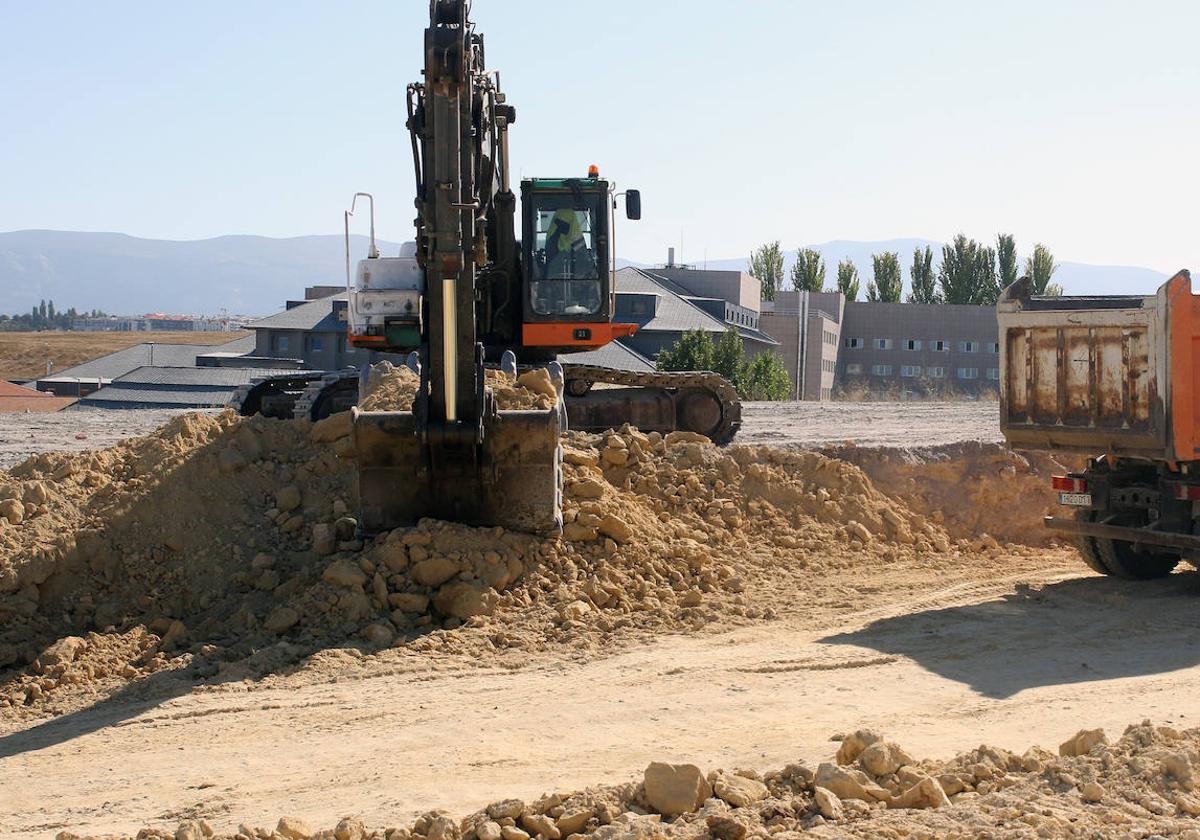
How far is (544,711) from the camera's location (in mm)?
7750

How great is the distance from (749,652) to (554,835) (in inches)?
153

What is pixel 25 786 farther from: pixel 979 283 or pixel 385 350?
pixel 979 283

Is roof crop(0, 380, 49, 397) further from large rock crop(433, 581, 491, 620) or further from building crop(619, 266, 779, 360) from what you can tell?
large rock crop(433, 581, 491, 620)

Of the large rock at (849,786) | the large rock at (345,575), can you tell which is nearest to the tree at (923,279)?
the large rock at (345,575)

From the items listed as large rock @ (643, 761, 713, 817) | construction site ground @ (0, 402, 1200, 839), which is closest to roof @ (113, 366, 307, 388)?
construction site ground @ (0, 402, 1200, 839)

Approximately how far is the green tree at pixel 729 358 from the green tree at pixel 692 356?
165 millimetres

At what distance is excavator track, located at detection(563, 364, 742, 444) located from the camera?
16.0 metres

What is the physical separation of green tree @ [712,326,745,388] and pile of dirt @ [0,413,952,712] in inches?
1151

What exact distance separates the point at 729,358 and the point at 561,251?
91.1ft

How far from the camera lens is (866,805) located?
551 centimetres

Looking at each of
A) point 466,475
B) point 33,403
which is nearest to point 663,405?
point 466,475

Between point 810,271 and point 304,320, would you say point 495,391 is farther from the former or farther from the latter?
point 810,271

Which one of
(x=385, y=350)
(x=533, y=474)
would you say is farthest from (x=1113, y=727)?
(x=385, y=350)

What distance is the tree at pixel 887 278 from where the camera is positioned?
83.9 metres
